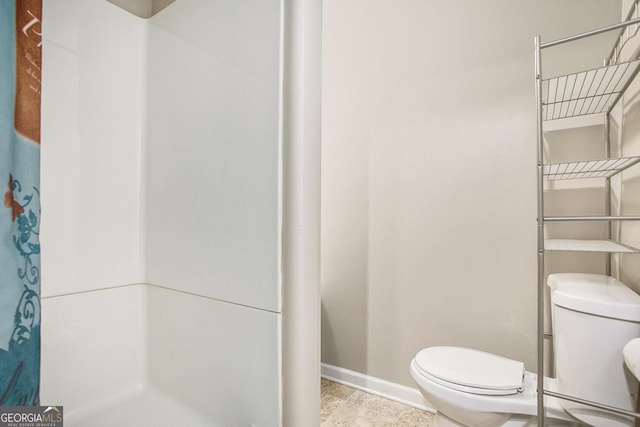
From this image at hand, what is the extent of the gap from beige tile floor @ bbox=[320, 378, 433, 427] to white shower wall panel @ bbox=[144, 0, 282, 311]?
1270 mm

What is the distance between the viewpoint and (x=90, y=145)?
894 millimetres

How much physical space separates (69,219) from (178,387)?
0.55 m

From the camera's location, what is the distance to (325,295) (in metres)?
2.17

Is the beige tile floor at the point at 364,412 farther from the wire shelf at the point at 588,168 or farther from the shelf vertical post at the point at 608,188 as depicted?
the wire shelf at the point at 588,168

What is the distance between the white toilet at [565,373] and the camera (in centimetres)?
101

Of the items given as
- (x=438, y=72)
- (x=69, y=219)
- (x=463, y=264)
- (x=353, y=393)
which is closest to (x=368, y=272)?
(x=463, y=264)

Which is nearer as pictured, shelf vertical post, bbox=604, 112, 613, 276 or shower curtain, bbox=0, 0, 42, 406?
shower curtain, bbox=0, 0, 42, 406

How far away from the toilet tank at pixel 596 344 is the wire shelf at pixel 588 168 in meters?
0.44

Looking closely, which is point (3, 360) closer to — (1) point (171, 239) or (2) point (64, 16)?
(1) point (171, 239)

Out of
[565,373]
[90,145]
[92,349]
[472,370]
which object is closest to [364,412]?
[472,370]

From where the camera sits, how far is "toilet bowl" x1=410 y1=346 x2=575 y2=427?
46.3 inches

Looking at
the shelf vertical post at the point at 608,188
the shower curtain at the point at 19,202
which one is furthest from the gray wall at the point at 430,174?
the shower curtain at the point at 19,202

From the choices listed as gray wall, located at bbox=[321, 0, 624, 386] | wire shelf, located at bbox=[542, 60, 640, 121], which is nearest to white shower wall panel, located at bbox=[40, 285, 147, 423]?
gray wall, located at bbox=[321, 0, 624, 386]

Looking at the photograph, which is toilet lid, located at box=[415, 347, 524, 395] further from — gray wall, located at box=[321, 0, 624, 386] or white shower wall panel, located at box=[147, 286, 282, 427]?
white shower wall panel, located at box=[147, 286, 282, 427]
